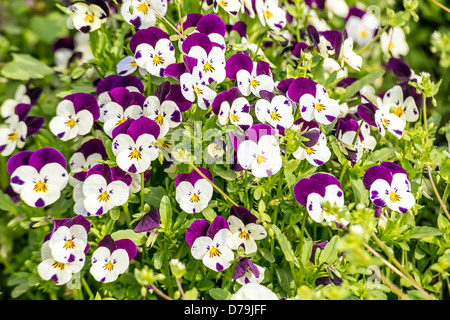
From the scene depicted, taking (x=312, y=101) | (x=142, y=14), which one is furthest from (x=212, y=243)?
(x=142, y=14)

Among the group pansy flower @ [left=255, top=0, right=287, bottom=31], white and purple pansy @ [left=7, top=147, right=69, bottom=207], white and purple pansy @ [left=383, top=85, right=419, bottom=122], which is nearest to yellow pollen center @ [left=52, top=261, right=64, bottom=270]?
white and purple pansy @ [left=7, top=147, right=69, bottom=207]

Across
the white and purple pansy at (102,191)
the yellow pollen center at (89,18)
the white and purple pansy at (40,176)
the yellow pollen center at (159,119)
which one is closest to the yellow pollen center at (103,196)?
the white and purple pansy at (102,191)

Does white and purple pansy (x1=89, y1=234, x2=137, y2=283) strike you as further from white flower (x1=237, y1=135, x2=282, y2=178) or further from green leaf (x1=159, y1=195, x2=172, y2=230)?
white flower (x1=237, y1=135, x2=282, y2=178)

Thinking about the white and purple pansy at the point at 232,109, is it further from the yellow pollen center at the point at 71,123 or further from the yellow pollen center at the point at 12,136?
the yellow pollen center at the point at 12,136

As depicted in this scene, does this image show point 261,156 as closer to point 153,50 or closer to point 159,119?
point 159,119

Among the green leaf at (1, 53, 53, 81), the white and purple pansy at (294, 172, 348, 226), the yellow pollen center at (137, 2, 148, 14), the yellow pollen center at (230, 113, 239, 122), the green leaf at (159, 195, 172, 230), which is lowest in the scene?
the green leaf at (1, 53, 53, 81)

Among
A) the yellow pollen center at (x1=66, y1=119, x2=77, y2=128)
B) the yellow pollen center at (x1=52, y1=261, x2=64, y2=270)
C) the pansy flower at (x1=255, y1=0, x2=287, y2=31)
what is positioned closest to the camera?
the yellow pollen center at (x1=52, y1=261, x2=64, y2=270)
